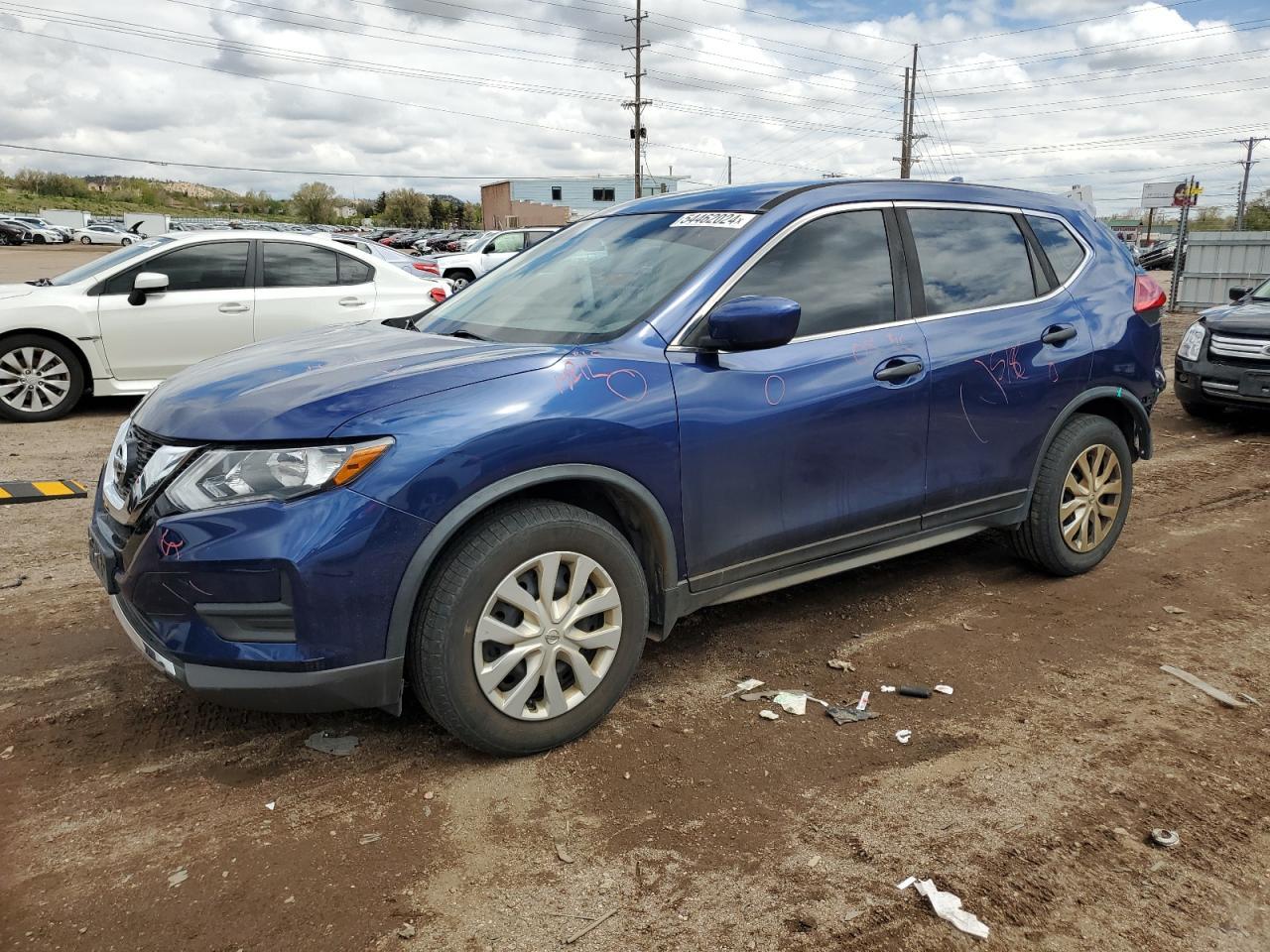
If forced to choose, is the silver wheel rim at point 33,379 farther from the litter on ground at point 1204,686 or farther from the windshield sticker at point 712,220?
the litter on ground at point 1204,686

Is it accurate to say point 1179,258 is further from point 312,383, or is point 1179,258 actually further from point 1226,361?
point 312,383

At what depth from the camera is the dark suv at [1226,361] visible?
8.47 m

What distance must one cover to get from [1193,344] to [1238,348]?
0.53m

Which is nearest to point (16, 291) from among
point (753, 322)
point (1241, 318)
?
point (753, 322)

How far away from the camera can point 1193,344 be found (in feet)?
30.0

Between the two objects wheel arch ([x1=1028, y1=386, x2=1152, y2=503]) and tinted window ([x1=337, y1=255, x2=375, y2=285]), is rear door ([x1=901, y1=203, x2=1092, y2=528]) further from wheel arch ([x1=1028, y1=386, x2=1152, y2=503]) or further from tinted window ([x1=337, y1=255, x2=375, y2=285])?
tinted window ([x1=337, y1=255, x2=375, y2=285])

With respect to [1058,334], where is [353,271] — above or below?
above

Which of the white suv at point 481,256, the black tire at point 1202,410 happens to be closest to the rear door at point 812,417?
the black tire at point 1202,410

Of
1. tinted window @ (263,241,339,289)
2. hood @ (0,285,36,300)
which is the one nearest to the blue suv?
tinted window @ (263,241,339,289)

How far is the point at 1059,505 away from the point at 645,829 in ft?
9.22

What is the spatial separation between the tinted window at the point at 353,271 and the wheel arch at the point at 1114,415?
22.0 feet

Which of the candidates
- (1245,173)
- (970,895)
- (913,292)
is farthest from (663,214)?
(1245,173)

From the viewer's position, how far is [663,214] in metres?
3.99

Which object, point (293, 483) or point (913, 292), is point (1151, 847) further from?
point (293, 483)
